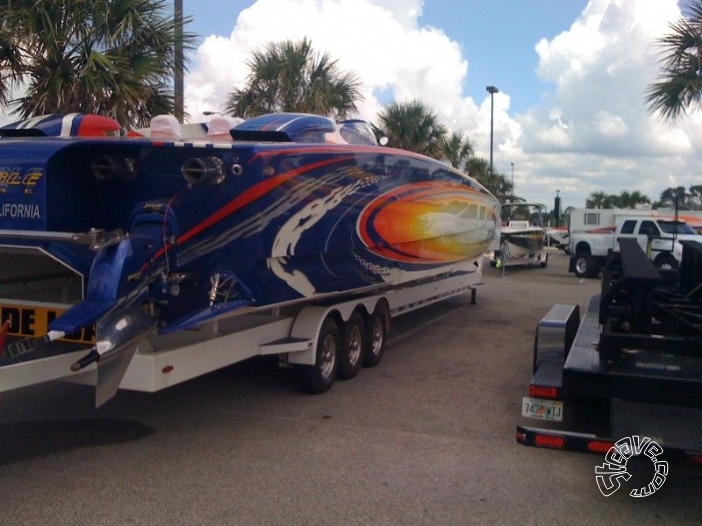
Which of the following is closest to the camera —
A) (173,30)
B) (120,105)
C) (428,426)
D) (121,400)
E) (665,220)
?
(428,426)

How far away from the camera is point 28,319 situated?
21.7 ft

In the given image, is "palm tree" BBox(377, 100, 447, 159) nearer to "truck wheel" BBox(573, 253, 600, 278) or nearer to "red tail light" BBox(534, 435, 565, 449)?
"truck wheel" BBox(573, 253, 600, 278)

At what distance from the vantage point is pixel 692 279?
805cm

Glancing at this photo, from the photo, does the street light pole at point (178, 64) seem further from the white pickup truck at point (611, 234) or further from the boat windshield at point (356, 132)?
the white pickup truck at point (611, 234)

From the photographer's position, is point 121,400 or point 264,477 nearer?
point 264,477

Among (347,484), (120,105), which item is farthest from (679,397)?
(120,105)

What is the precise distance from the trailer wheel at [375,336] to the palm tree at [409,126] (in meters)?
13.1

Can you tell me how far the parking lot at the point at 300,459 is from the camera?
5.31 metres

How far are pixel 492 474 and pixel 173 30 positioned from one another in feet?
28.3

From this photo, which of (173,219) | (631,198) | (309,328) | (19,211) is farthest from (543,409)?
(631,198)

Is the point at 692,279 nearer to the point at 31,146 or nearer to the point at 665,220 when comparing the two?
the point at 31,146

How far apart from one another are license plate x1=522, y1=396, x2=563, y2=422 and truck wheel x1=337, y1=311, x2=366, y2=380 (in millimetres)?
3095

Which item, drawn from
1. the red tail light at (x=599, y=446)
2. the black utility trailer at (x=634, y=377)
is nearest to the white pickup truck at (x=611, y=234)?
the black utility trailer at (x=634, y=377)

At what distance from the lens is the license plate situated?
6.09 metres
